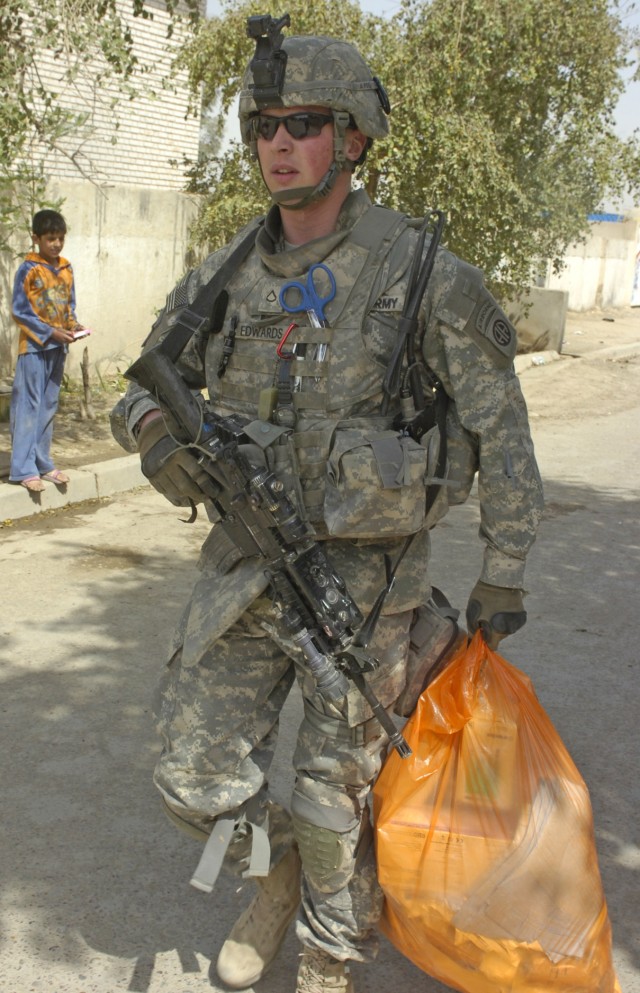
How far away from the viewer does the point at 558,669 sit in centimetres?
440

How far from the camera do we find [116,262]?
10.2m

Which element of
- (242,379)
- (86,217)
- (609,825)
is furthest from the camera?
(86,217)

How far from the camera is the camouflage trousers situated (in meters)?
2.37

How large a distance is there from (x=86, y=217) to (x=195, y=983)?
8.21m

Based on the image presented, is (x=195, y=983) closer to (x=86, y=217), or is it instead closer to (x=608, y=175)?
(x=86, y=217)

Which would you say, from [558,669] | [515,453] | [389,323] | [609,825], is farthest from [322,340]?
[558,669]

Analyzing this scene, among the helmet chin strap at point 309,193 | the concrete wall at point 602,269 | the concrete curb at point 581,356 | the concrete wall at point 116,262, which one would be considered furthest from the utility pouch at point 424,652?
the concrete wall at point 602,269

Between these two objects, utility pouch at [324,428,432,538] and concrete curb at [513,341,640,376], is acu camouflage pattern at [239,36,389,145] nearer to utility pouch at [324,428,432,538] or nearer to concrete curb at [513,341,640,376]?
utility pouch at [324,428,432,538]

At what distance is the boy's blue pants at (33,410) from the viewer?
6.38 metres

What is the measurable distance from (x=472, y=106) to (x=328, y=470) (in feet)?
29.0

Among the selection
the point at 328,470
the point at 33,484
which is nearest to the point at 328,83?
the point at 328,470

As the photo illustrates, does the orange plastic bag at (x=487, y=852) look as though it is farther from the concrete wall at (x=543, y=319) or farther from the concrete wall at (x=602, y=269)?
Result: the concrete wall at (x=602, y=269)

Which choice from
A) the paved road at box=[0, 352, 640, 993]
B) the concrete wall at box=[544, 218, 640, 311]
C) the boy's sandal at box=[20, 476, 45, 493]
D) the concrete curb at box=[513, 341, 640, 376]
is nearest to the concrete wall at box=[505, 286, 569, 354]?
the concrete curb at box=[513, 341, 640, 376]

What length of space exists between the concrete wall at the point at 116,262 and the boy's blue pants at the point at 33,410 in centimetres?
260
